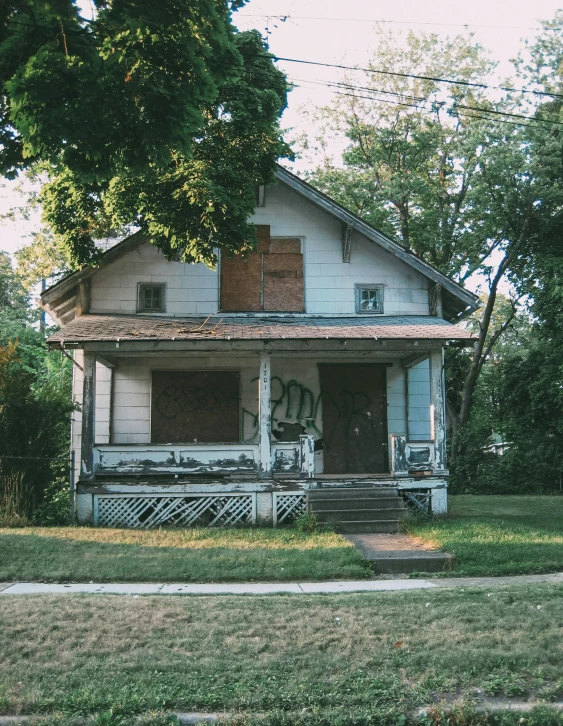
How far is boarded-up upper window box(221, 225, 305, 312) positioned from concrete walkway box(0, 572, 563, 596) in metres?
8.28

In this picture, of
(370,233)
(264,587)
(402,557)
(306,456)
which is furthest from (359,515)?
(370,233)

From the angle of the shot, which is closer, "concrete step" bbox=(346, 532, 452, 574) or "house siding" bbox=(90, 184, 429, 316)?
"concrete step" bbox=(346, 532, 452, 574)

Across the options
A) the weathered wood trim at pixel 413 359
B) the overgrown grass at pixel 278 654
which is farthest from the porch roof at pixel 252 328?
the overgrown grass at pixel 278 654

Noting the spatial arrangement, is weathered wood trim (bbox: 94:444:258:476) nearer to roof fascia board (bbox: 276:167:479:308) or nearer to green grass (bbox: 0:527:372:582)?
green grass (bbox: 0:527:372:582)

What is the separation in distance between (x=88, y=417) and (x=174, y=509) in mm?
2487

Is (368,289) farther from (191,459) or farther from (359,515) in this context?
(191,459)

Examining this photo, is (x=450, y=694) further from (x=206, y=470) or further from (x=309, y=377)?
(x=309, y=377)

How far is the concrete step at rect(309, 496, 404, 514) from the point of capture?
1423 centimetres

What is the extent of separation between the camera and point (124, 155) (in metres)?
6.87

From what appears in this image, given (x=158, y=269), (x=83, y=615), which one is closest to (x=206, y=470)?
(x=158, y=269)

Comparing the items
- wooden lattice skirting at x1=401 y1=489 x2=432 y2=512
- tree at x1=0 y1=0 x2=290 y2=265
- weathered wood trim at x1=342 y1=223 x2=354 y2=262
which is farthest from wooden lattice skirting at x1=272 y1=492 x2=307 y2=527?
tree at x1=0 y1=0 x2=290 y2=265

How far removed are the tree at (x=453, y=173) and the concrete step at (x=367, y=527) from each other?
51.1ft

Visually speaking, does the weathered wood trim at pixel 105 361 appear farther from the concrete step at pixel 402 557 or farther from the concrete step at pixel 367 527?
the concrete step at pixel 402 557

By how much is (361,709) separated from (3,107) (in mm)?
6021
